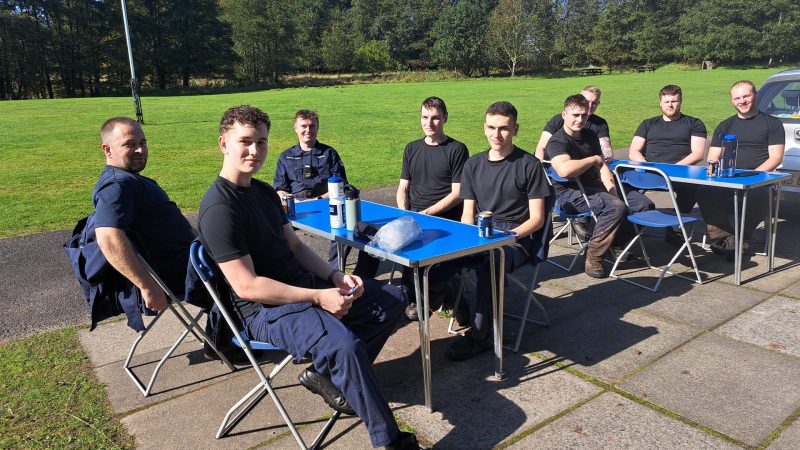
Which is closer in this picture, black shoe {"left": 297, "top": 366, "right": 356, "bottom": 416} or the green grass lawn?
black shoe {"left": 297, "top": 366, "right": 356, "bottom": 416}

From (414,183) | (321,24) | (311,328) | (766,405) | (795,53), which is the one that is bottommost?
→ (766,405)

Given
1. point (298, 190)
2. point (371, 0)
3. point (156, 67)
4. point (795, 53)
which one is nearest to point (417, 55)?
point (371, 0)

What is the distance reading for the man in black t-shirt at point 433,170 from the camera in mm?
4910

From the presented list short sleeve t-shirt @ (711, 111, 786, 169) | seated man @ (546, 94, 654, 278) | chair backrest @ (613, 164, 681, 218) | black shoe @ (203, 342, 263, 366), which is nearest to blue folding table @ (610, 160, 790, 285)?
chair backrest @ (613, 164, 681, 218)

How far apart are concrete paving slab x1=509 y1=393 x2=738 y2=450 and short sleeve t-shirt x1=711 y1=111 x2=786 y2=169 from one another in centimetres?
422

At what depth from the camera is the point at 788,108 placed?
6895 millimetres

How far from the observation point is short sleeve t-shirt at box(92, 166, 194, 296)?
3.09 m

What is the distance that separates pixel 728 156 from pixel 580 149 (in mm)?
1300

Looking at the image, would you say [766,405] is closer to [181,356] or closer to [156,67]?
[181,356]

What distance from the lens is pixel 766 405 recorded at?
2994 millimetres

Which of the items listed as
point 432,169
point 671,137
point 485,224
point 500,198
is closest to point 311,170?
point 432,169

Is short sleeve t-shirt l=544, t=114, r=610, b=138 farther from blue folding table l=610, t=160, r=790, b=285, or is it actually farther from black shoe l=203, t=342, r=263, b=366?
black shoe l=203, t=342, r=263, b=366

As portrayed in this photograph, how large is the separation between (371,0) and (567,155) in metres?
94.3

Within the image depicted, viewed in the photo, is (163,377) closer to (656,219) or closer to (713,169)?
(656,219)
